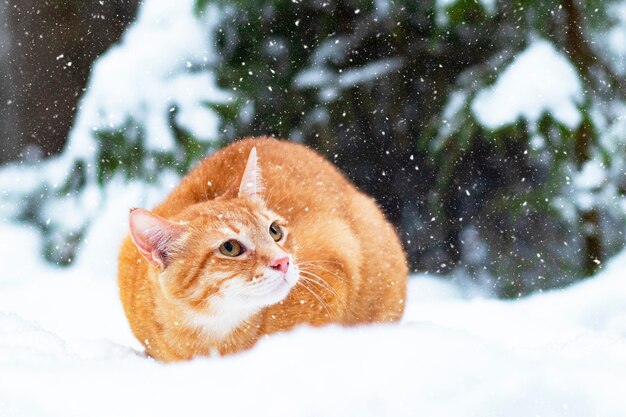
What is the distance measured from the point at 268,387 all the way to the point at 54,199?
0.91 m

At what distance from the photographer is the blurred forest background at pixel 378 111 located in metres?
1.49

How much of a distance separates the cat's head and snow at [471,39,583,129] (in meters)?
→ 0.67

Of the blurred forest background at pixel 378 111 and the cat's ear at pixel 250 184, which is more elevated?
the blurred forest background at pixel 378 111

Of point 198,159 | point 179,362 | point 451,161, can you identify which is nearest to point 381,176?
point 451,161

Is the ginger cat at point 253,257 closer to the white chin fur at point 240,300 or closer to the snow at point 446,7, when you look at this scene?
the white chin fur at point 240,300

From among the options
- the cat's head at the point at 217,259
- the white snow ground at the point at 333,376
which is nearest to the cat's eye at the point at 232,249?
the cat's head at the point at 217,259

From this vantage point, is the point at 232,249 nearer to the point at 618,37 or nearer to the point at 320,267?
the point at 320,267

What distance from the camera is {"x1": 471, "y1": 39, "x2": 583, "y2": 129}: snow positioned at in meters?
1.49

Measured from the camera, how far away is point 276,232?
1.01m

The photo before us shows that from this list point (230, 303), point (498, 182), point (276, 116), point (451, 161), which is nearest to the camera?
point (230, 303)

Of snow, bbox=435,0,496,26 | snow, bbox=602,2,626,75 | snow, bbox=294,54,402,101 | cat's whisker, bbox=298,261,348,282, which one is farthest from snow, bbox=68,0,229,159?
snow, bbox=602,2,626,75

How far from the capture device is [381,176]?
1.84 metres

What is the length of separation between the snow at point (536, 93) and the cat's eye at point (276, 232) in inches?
25.0

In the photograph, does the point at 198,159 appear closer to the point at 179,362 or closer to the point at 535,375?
the point at 179,362
